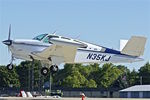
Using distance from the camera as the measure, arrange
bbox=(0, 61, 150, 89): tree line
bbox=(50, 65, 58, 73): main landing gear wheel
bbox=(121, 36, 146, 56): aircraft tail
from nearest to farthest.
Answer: bbox=(50, 65, 58, 73): main landing gear wheel → bbox=(121, 36, 146, 56): aircraft tail → bbox=(0, 61, 150, 89): tree line

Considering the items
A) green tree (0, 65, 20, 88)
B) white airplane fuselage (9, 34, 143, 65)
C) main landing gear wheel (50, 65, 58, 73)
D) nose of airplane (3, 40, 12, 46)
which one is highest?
nose of airplane (3, 40, 12, 46)

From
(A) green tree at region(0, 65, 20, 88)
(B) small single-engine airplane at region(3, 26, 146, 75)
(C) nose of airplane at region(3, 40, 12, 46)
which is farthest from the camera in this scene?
(A) green tree at region(0, 65, 20, 88)

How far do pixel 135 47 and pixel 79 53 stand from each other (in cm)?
501

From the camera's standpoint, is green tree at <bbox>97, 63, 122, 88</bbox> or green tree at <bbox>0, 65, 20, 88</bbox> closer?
green tree at <bbox>97, 63, 122, 88</bbox>

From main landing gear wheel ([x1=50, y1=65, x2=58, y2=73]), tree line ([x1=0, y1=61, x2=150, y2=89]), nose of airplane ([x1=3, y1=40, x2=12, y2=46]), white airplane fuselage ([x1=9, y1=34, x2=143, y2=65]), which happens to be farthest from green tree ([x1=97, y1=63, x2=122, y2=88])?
nose of airplane ([x1=3, y1=40, x2=12, y2=46])

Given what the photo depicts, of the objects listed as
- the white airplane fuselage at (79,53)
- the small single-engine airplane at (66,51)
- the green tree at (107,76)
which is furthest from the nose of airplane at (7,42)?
the green tree at (107,76)

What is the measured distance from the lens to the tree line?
116 meters

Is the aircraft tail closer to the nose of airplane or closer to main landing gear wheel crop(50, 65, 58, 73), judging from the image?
main landing gear wheel crop(50, 65, 58, 73)

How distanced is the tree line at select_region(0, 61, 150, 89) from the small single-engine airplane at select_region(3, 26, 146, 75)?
70.7m

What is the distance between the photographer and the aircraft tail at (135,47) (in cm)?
3988

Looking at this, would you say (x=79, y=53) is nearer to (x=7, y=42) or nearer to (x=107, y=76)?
(x=7, y=42)

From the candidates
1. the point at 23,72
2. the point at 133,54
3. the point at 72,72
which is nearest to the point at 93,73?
the point at 72,72

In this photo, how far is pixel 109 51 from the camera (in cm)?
3969

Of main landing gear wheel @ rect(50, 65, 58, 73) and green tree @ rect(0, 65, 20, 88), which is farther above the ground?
main landing gear wheel @ rect(50, 65, 58, 73)
